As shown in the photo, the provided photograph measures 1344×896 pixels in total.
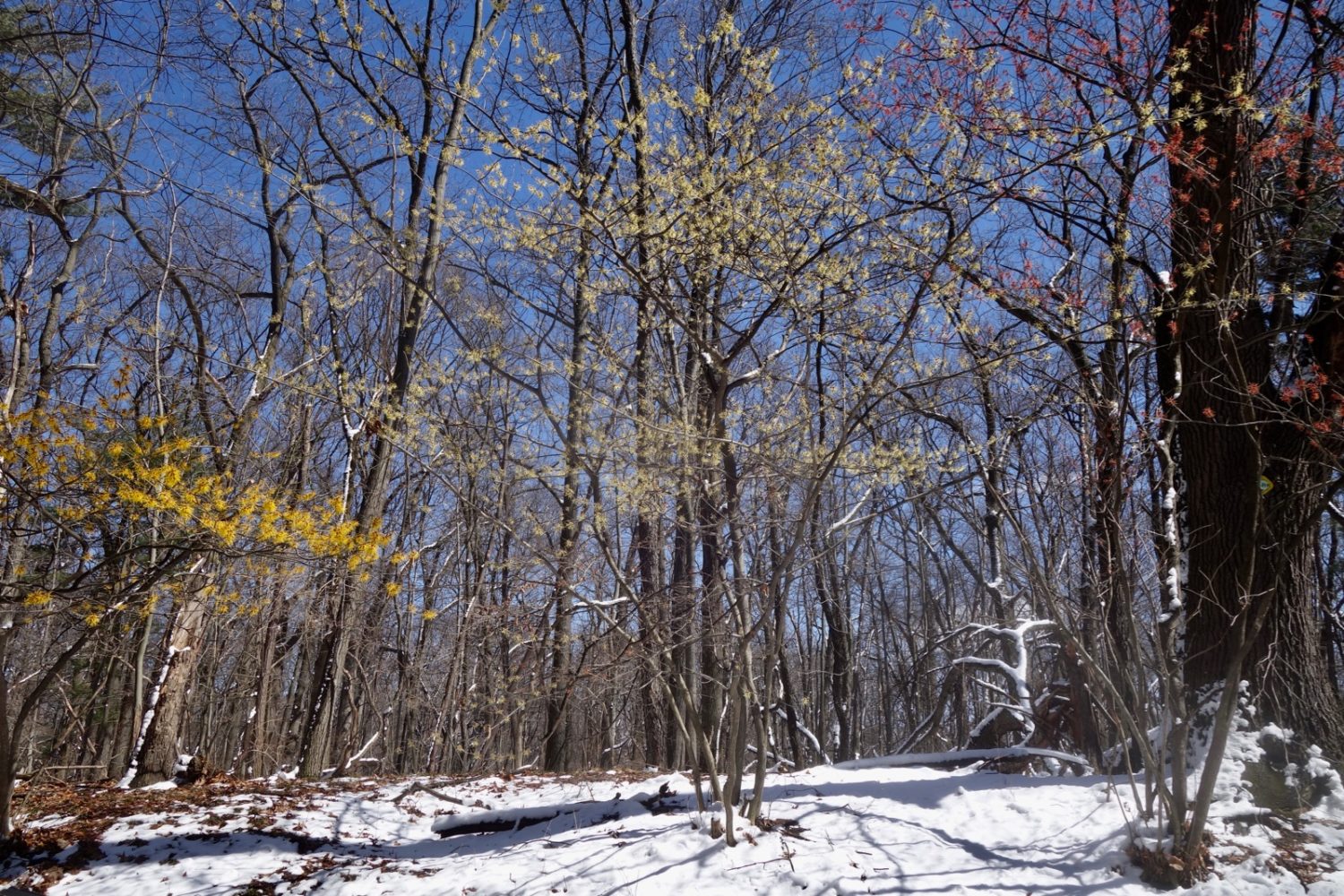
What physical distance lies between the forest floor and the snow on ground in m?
0.01

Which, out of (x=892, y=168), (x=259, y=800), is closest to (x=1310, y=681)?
(x=892, y=168)

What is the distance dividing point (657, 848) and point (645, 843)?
11 cm

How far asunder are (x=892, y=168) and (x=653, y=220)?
1472 mm

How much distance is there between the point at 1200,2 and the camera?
4.78 metres

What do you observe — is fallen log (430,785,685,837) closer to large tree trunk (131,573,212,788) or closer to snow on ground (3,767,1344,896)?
snow on ground (3,767,1344,896)

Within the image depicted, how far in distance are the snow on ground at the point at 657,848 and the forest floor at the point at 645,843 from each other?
0.04ft

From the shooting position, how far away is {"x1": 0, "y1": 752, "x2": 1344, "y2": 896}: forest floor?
3836 mm

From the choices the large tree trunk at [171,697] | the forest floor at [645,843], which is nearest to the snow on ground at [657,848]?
the forest floor at [645,843]

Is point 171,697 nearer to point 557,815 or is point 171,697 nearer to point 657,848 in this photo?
point 557,815

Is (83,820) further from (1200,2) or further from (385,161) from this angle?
(1200,2)

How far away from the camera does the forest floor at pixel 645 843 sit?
3.84 metres

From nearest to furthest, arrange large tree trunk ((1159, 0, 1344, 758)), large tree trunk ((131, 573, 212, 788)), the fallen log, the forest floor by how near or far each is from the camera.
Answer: the forest floor
large tree trunk ((1159, 0, 1344, 758))
the fallen log
large tree trunk ((131, 573, 212, 788))

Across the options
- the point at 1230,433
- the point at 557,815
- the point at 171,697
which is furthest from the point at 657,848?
the point at 171,697

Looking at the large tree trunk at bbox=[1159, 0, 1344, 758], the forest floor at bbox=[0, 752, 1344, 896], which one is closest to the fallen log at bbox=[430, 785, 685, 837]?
the forest floor at bbox=[0, 752, 1344, 896]
